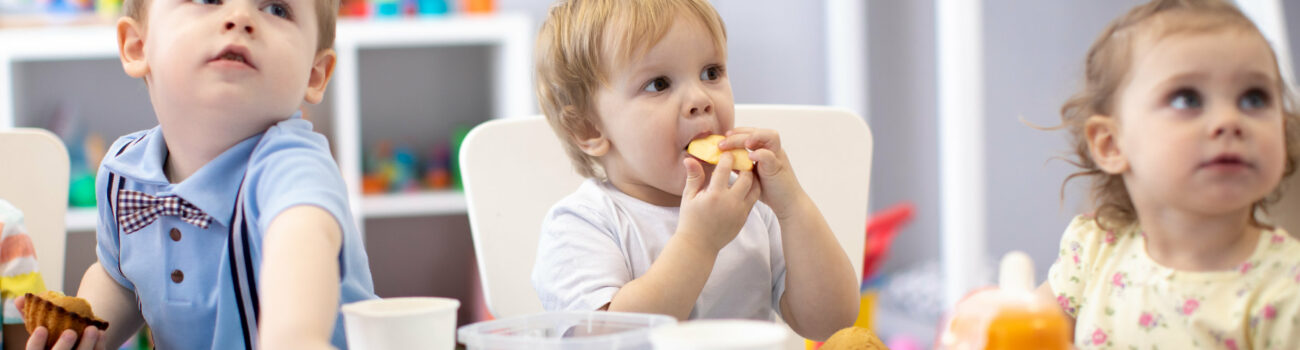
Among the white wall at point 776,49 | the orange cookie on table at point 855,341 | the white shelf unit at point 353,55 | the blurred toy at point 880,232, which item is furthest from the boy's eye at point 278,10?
the white wall at point 776,49

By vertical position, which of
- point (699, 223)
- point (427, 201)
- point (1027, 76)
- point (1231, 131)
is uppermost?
point (1231, 131)

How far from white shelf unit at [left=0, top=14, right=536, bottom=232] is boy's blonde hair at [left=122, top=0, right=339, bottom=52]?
1892 mm

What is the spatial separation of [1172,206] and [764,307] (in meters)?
0.44

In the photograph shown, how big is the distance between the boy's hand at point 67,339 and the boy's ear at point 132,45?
18cm

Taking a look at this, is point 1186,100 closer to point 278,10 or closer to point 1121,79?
point 1121,79

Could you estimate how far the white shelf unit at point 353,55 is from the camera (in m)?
2.63

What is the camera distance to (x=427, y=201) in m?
2.89

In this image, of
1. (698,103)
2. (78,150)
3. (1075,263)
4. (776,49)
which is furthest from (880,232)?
(78,150)

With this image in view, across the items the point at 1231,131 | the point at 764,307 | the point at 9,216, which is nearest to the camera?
the point at 1231,131

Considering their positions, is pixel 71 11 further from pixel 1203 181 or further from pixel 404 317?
pixel 1203 181

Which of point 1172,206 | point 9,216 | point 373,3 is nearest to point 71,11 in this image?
point 373,3

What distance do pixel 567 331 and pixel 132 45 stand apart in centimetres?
42

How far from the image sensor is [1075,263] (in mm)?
675

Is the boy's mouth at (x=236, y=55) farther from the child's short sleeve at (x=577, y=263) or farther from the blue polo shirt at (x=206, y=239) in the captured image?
the child's short sleeve at (x=577, y=263)
